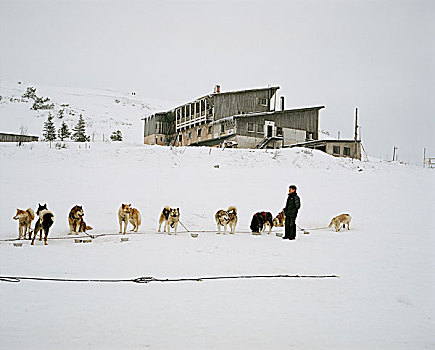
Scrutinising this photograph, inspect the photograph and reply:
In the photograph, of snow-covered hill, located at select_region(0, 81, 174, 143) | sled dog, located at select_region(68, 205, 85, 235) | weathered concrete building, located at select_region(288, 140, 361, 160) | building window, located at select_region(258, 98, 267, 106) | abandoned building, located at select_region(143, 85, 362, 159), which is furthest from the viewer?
snow-covered hill, located at select_region(0, 81, 174, 143)

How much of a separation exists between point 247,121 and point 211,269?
28.5 meters

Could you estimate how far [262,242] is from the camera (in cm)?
1037

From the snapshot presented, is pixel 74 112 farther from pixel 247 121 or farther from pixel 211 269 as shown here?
pixel 211 269

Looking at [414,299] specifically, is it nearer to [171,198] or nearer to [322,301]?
[322,301]

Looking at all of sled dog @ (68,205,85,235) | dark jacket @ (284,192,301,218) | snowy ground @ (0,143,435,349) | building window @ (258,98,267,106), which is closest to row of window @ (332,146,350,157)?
building window @ (258,98,267,106)

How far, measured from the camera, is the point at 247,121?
34.9 m

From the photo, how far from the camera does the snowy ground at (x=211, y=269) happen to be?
15.0 ft

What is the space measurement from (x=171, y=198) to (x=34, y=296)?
421 inches

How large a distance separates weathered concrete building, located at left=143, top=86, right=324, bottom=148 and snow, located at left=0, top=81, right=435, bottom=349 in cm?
1542

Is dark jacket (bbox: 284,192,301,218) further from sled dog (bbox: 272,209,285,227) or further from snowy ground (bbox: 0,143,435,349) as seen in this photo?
sled dog (bbox: 272,209,285,227)

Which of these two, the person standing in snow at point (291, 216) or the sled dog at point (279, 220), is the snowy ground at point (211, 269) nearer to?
the person standing in snow at point (291, 216)

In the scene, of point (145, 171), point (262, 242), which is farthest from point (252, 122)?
point (262, 242)

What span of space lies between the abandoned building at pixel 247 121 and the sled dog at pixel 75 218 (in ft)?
74.6

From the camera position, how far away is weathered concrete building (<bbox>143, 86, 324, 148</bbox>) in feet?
114
